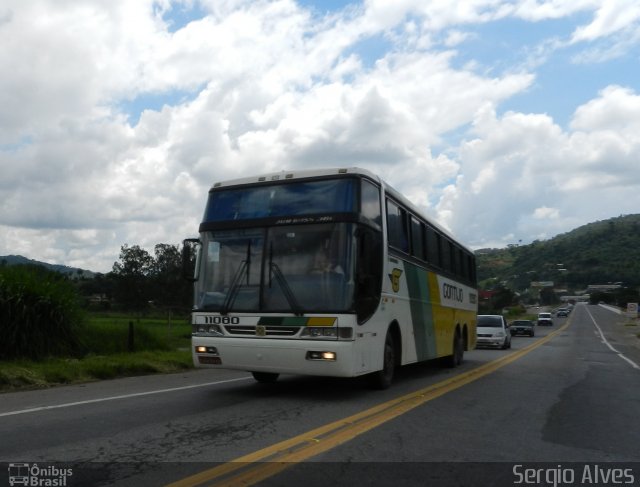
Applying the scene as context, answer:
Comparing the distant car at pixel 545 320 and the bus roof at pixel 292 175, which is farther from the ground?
the bus roof at pixel 292 175

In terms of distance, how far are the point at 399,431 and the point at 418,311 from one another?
5.62m

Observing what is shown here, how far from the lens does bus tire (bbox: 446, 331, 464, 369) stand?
1622 cm

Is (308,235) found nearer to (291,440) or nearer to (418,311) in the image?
(291,440)

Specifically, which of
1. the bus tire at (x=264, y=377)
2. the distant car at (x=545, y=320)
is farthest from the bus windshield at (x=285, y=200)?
the distant car at (x=545, y=320)

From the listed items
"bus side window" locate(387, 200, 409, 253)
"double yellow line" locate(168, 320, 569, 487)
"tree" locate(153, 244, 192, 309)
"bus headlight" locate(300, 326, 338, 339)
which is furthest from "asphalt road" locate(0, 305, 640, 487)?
"tree" locate(153, 244, 192, 309)

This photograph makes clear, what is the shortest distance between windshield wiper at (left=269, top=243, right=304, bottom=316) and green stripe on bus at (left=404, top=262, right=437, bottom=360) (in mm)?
3350

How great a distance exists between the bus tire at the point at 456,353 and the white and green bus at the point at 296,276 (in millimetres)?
5980

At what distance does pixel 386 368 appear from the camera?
414 inches

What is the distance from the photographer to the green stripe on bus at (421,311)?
39.6 feet

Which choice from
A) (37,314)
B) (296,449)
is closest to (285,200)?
(296,449)

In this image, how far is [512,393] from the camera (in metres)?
10.9

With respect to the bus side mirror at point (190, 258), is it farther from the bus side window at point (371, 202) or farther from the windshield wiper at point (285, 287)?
the bus side window at point (371, 202)

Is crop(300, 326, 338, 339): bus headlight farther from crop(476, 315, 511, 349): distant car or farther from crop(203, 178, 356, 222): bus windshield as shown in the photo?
crop(476, 315, 511, 349): distant car

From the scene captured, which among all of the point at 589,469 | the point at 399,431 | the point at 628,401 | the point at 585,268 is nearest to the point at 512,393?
the point at 628,401
